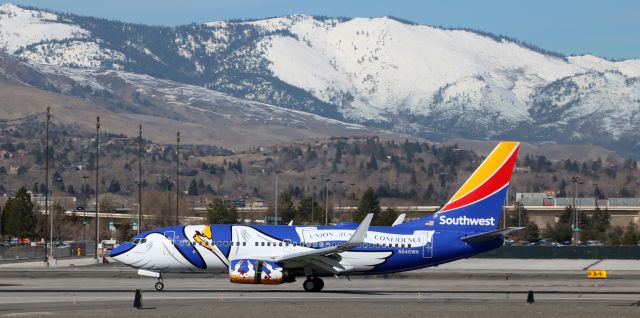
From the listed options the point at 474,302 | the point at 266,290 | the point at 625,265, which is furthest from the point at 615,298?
the point at 625,265

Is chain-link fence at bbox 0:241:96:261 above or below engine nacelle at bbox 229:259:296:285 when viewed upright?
below

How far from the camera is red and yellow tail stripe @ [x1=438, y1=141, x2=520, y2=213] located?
66.9 meters

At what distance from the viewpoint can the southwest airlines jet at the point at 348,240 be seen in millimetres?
66812

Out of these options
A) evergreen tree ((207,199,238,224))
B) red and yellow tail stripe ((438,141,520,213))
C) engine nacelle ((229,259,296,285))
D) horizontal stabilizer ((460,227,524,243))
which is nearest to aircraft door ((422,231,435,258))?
horizontal stabilizer ((460,227,524,243))

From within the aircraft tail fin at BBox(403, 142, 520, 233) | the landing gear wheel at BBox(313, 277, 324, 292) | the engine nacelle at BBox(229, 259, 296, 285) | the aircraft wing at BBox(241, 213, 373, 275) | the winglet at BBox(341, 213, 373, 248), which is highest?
the aircraft tail fin at BBox(403, 142, 520, 233)

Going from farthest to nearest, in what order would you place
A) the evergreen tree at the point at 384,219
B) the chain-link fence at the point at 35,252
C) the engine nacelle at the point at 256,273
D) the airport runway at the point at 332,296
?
the evergreen tree at the point at 384,219 → the chain-link fence at the point at 35,252 → the engine nacelle at the point at 256,273 → the airport runway at the point at 332,296

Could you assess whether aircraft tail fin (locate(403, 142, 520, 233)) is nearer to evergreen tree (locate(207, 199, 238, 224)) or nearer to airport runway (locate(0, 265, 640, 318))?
airport runway (locate(0, 265, 640, 318))

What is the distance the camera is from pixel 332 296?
63.2 metres

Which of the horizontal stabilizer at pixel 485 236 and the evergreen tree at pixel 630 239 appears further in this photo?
the evergreen tree at pixel 630 239

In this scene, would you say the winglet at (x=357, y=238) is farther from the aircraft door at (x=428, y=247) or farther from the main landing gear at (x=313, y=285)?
the aircraft door at (x=428, y=247)

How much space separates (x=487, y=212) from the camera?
67.4 meters

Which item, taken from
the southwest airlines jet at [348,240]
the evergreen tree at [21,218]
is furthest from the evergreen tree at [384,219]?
the southwest airlines jet at [348,240]

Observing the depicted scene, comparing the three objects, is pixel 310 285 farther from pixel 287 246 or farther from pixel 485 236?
pixel 485 236

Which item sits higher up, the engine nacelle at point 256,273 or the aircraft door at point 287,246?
the aircraft door at point 287,246
